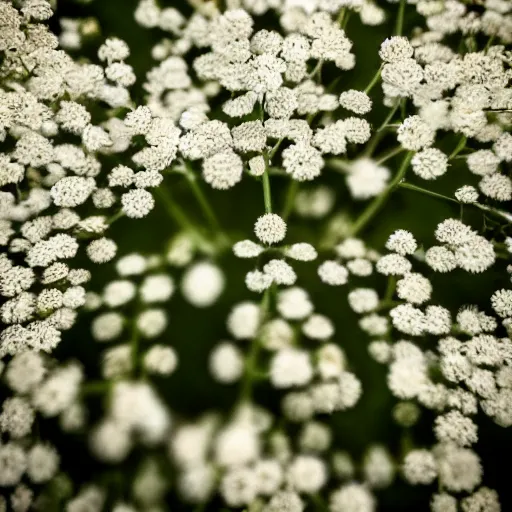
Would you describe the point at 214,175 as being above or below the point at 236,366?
above

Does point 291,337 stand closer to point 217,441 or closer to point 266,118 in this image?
point 217,441

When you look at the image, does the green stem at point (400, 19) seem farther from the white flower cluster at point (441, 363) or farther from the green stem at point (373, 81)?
the white flower cluster at point (441, 363)

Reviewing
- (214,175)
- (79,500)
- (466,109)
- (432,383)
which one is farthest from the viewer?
(466,109)

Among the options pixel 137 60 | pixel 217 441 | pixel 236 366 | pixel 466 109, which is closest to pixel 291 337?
pixel 236 366

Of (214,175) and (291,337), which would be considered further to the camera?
(214,175)

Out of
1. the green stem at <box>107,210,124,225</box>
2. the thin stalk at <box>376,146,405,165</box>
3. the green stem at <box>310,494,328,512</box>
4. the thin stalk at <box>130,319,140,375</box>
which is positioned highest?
the thin stalk at <box>376,146,405,165</box>

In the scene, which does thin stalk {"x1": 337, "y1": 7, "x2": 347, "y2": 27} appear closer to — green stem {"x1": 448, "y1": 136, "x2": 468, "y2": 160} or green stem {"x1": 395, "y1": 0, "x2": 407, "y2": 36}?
green stem {"x1": 395, "y1": 0, "x2": 407, "y2": 36}

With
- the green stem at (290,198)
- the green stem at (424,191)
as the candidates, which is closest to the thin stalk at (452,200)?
the green stem at (424,191)

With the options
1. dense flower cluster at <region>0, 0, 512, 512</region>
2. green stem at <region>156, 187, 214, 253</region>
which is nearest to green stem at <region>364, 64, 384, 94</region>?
dense flower cluster at <region>0, 0, 512, 512</region>
